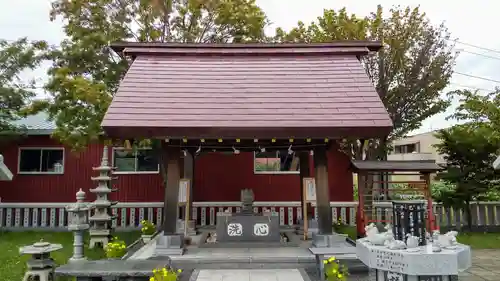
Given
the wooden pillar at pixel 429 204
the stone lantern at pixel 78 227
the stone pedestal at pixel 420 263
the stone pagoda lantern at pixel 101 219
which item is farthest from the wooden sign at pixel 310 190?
the stone pagoda lantern at pixel 101 219

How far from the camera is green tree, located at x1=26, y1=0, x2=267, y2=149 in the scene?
962 cm

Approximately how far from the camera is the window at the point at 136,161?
42.7 ft

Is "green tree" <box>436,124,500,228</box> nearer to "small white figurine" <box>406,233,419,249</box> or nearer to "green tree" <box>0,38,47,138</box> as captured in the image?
"small white figurine" <box>406,233,419,249</box>

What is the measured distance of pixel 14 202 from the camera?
12695 mm

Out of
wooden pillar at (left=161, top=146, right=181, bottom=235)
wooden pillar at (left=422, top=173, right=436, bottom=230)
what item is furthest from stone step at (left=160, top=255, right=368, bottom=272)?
wooden pillar at (left=422, top=173, right=436, bottom=230)

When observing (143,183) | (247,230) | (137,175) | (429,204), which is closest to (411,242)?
(247,230)

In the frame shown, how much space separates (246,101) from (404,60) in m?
7.07

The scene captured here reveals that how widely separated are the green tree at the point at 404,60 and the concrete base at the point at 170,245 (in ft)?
23.4

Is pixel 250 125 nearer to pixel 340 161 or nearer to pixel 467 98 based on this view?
pixel 340 161

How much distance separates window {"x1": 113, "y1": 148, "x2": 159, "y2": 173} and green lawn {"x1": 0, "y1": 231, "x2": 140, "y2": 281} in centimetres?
242

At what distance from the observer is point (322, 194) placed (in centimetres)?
764

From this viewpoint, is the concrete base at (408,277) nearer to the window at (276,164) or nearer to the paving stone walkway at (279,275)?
the paving stone walkway at (279,275)

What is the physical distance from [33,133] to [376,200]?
12213 mm

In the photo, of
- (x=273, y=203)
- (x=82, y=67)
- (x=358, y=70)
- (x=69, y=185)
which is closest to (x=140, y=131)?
(x=82, y=67)
